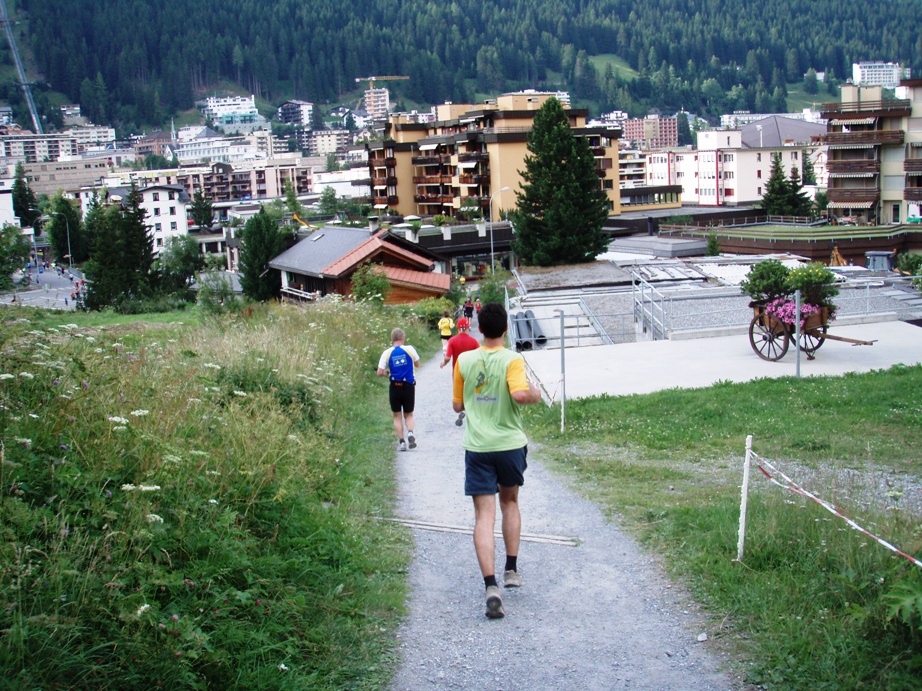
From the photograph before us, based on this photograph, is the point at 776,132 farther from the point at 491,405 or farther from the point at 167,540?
the point at 167,540

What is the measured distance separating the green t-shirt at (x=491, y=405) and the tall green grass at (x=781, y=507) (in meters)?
1.40

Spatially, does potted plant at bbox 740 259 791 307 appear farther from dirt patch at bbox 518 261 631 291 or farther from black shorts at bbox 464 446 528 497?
dirt patch at bbox 518 261 631 291

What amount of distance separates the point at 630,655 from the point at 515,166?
77144 mm

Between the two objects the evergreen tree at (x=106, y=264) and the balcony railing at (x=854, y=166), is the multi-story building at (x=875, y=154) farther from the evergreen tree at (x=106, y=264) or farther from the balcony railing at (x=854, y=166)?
the evergreen tree at (x=106, y=264)

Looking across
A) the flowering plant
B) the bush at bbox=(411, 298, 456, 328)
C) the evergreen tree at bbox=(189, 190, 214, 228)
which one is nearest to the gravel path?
the flowering plant

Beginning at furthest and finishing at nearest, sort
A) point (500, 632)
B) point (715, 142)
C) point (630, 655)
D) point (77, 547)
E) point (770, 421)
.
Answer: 1. point (715, 142)
2. point (770, 421)
3. point (500, 632)
4. point (630, 655)
5. point (77, 547)

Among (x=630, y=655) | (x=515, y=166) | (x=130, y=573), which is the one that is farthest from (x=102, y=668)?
(x=515, y=166)

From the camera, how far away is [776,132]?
4847 inches

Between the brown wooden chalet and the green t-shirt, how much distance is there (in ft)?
97.1

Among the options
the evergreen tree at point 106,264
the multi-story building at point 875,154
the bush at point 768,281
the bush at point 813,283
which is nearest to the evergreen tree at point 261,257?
the evergreen tree at point 106,264

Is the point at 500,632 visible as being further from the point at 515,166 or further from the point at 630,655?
the point at 515,166

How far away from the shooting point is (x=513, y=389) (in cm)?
583

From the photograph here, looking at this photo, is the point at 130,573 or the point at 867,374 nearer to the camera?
the point at 130,573

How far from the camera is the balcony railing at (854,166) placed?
73.1 meters
